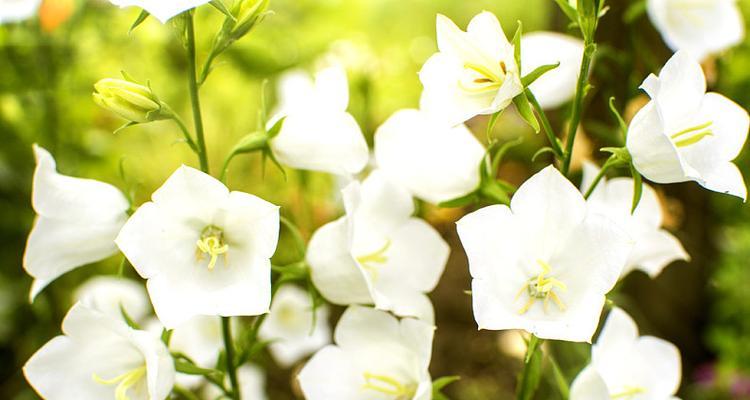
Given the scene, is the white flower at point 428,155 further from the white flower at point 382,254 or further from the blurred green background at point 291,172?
the blurred green background at point 291,172

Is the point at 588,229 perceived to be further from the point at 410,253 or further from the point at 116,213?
the point at 116,213

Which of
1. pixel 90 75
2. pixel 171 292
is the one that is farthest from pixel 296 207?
pixel 171 292

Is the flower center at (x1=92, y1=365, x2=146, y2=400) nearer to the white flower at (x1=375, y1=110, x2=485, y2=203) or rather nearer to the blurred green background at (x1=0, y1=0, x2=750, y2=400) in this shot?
the white flower at (x1=375, y1=110, x2=485, y2=203)

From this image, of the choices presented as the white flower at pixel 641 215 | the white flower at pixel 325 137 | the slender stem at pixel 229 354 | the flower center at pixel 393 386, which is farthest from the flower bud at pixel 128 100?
the white flower at pixel 641 215

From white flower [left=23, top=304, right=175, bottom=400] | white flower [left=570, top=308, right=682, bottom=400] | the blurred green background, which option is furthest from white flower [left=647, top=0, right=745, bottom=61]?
white flower [left=23, top=304, right=175, bottom=400]

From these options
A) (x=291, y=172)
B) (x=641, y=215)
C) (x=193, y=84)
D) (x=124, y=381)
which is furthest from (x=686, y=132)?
(x=291, y=172)

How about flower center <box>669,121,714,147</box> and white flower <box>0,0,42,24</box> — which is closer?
flower center <box>669,121,714,147</box>

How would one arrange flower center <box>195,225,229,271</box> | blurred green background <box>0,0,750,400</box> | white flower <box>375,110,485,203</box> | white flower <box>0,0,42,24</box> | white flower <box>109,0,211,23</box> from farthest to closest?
blurred green background <box>0,0,750,400</box> < white flower <box>0,0,42,24</box> < white flower <box>375,110,485,203</box> < flower center <box>195,225,229,271</box> < white flower <box>109,0,211,23</box>
